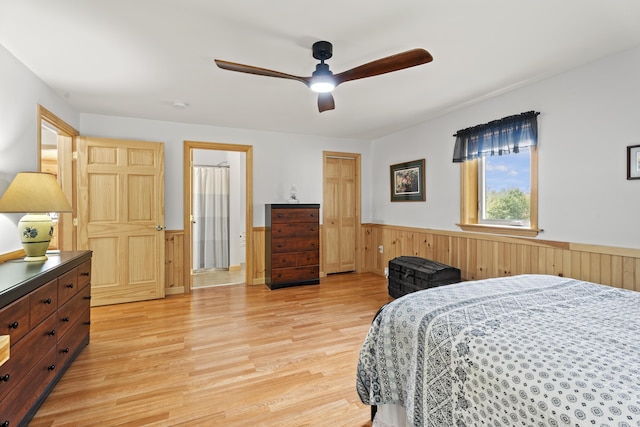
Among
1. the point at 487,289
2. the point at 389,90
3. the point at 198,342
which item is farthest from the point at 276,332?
the point at 389,90

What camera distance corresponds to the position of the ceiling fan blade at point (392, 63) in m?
1.79

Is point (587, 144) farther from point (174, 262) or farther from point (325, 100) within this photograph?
point (174, 262)

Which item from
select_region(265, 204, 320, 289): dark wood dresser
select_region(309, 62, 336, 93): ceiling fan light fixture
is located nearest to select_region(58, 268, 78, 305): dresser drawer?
select_region(309, 62, 336, 93): ceiling fan light fixture

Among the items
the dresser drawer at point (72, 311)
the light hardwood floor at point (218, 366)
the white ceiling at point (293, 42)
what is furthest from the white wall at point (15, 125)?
the light hardwood floor at point (218, 366)

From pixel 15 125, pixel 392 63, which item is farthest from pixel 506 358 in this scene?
pixel 15 125

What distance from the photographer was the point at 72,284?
7.52 ft

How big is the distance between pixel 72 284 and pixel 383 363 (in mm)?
2286

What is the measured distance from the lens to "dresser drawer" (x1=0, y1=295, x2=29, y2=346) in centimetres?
142

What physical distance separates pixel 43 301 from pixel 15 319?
0.34 meters

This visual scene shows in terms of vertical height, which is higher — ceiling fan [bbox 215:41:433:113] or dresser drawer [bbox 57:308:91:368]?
ceiling fan [bbox 215:41:433:113]

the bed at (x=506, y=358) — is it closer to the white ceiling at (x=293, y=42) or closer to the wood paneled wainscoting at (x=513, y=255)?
the wood paneled wainscoting at (x=513, y=255)

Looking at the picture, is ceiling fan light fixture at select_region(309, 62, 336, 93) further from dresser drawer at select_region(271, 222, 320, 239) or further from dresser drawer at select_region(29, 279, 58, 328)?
dresser drawer at select_region(271, 222, 320, 239)

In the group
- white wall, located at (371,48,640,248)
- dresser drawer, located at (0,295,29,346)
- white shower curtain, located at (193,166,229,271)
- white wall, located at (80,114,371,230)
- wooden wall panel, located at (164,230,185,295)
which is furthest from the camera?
white shower curtain, located at (193,166,229,271)

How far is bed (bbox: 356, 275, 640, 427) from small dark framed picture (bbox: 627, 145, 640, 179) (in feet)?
3.04
